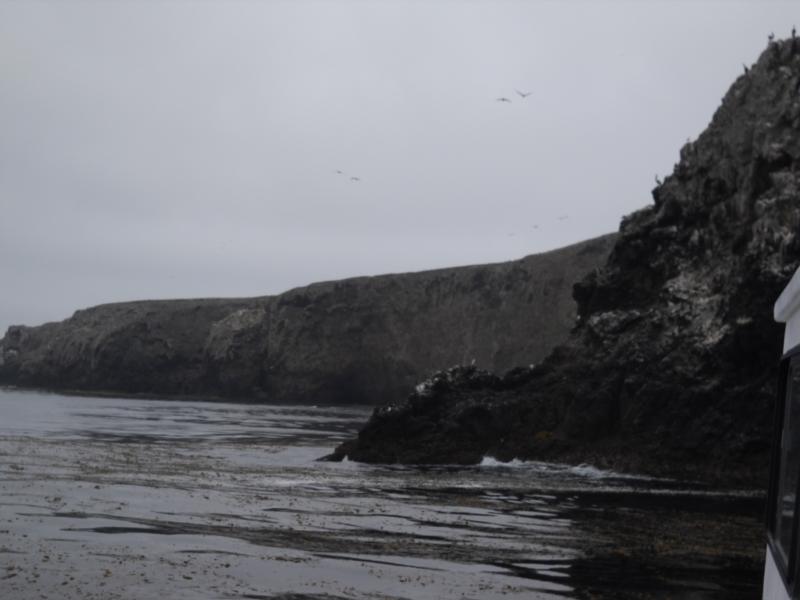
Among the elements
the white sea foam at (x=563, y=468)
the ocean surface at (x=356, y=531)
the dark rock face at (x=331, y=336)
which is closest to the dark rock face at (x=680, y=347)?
the white sea foam at (x=563, y=468)

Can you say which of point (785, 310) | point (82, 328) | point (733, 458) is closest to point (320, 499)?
point (733, 458)

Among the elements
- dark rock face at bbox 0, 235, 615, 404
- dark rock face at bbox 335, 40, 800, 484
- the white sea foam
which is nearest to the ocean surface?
the white sea foam

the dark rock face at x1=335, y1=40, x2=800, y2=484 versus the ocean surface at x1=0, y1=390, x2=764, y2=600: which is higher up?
the dark rock face at x1=335, y1=40, x2=800, y2=484

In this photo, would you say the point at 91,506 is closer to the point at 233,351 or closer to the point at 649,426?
the point at 649,426

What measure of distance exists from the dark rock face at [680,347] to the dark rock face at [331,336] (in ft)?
180

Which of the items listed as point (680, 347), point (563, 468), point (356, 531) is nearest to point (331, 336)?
point (680, 347)

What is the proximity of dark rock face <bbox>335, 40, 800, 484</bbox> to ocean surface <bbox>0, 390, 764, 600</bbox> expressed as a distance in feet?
7.63

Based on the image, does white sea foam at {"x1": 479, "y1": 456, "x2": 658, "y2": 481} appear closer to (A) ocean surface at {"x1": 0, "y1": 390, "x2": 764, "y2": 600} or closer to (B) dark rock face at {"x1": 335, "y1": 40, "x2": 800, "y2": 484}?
(A) ocean surface at {"x1": 0, "y1": 390, "x2": 764, "y2": 600}

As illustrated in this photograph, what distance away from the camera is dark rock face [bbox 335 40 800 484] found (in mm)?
33531

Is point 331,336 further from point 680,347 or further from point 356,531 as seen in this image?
point 356,531

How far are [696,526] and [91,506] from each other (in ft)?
41.0

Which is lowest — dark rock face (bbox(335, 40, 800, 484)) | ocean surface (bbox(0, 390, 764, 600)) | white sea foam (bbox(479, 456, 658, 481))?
ocean surface (bbox(0, 390, 764, 600))

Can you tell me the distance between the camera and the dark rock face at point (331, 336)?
104 meters

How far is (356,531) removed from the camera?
19328mm
